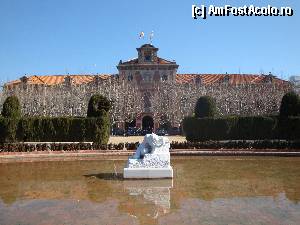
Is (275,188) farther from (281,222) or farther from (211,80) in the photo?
(211,80)

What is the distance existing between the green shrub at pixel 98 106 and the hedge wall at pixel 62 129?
670mm

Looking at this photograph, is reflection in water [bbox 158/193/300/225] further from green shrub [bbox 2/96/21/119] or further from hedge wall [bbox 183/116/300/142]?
green shrub [bbox 2/96/21/119]

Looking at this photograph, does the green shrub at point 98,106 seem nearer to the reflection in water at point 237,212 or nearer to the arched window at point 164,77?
the reflection in water at point 237,212

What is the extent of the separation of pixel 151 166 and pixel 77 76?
54876mm

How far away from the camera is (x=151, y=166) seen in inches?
553

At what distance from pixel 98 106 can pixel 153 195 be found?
17.9 metres

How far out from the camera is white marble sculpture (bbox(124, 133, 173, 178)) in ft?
45.6

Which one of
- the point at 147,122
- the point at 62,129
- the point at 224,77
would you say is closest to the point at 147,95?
the point at 147,122

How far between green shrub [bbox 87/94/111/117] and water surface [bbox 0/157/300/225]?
1099cm

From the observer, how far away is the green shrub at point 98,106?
1123 inches

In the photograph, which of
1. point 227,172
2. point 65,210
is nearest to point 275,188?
point 227,172

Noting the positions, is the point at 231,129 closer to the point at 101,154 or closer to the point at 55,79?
the point at 101,154

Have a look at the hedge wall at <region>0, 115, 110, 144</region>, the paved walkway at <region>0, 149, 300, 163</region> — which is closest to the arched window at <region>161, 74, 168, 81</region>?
the hedge wall at <region>0, 115, 110, 144</region>

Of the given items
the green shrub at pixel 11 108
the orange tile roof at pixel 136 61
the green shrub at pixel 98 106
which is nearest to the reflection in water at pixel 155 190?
the green shrub at pixel 98 106
